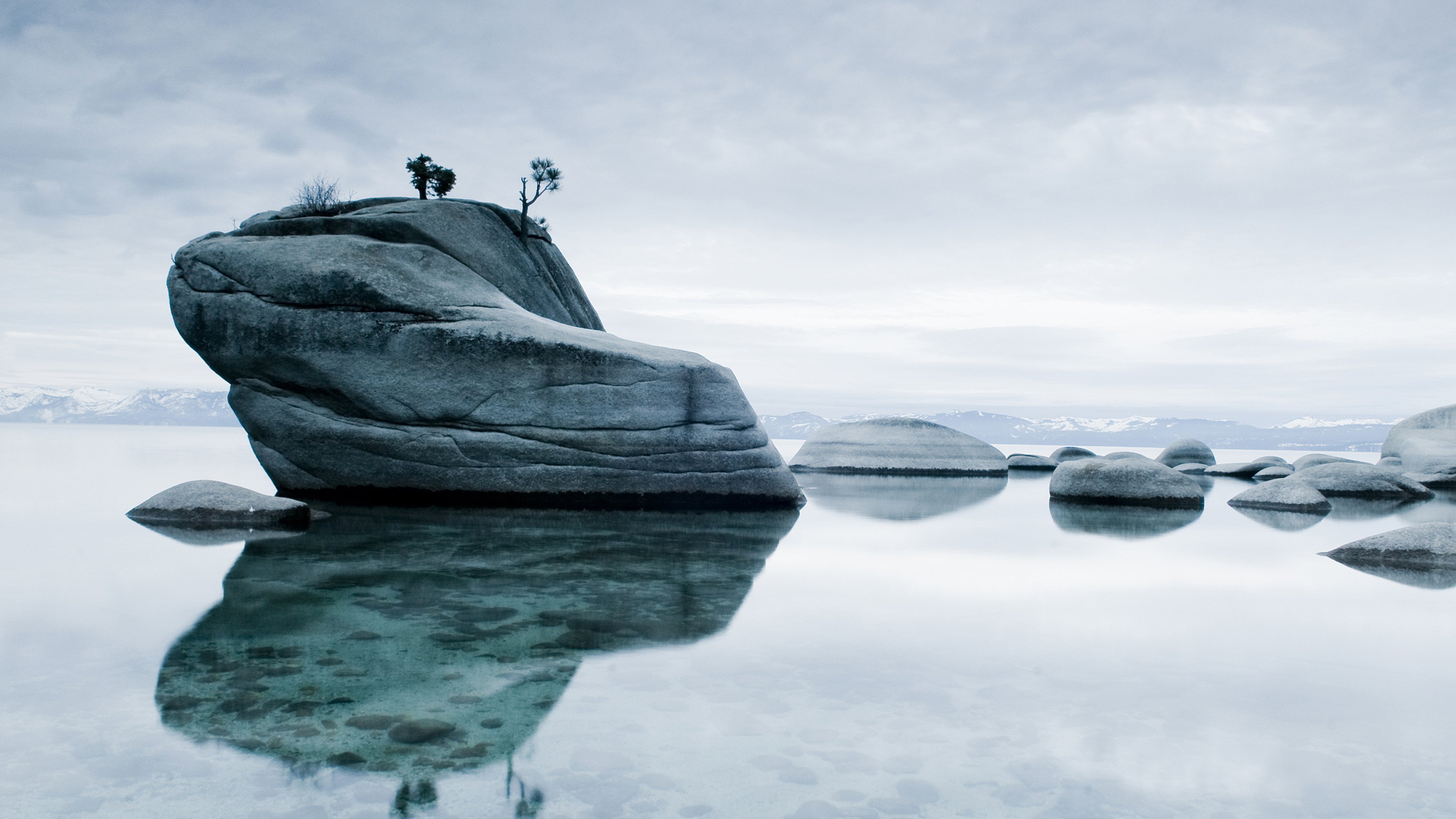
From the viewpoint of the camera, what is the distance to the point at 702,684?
366cm

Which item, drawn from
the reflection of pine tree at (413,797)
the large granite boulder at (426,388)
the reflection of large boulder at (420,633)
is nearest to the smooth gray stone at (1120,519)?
the large granite boulder at (426,388)

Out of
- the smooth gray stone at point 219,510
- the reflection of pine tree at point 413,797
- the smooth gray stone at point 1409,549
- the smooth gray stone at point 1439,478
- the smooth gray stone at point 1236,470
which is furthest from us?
the smooth gray stone at point 1236,470

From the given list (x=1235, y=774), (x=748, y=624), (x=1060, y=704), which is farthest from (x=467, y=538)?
(x=1235, y=774)

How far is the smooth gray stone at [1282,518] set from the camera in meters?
11.6

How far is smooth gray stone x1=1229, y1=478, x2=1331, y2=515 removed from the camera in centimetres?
1415

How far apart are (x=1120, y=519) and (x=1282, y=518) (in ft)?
9.08

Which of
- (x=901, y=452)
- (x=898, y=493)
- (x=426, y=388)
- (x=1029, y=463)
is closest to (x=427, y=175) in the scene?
(x=426, y=388)

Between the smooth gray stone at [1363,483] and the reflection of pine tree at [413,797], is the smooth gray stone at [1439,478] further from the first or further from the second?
the reflection of pine tree at [413,797]

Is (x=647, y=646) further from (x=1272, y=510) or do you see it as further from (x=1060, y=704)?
(x=1272, y=510)

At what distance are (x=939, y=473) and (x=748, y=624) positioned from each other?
24.7 meters

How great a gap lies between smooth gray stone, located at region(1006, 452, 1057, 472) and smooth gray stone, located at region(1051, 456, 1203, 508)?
55.7 feet

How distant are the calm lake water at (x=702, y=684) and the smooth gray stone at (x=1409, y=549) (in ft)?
1.43

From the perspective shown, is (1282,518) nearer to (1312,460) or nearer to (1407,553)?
(1407,553)

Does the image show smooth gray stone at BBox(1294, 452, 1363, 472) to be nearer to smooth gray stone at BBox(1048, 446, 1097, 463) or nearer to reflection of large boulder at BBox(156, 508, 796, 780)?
smooth gray stone at BBox(1048, 446, 1097, 463)
